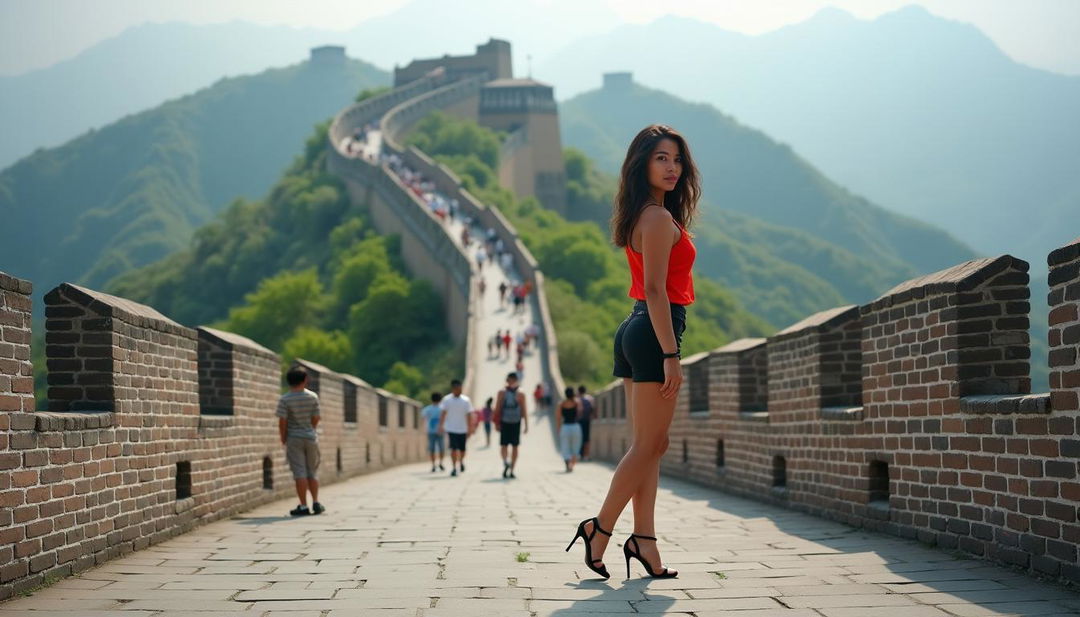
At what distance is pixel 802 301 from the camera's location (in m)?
136

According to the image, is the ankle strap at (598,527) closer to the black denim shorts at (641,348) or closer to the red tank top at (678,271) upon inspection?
the black denim shorts at (641,348)

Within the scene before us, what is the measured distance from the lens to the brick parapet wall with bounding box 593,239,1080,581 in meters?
5.15

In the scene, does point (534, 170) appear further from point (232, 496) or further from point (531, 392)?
point (232, 496)

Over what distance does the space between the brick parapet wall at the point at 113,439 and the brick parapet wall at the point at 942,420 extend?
4169 mm

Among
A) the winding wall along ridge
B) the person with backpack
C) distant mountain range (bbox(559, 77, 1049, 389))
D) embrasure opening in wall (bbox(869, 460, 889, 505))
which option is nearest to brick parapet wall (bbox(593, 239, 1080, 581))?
embrasure opening in wall (bbox(869, 460, 889, 505))

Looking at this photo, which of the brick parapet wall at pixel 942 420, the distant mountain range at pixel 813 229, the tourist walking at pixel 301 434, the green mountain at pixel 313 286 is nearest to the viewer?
the brick parapet wall at pixel 942 420

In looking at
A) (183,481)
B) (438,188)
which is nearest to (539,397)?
(183,481)

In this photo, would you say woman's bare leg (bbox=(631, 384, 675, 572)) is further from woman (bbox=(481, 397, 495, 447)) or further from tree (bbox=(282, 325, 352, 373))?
tree (bbox=(282, 325, 352, 373))

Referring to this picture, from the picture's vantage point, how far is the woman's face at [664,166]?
5465mm

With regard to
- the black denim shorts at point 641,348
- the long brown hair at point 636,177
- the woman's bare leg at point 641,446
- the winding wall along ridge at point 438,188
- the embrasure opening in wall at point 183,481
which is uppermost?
the winding wall along ridge at point 438,188

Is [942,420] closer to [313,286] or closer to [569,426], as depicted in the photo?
[569,426]

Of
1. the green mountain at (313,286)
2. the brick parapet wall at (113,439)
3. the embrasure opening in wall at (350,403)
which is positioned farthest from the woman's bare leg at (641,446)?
the green mountain at (313,286)

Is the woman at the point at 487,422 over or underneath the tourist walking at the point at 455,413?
underneath

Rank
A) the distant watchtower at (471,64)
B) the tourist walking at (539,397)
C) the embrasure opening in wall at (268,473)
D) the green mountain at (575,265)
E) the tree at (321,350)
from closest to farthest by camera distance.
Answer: the embrasure opening in wall at (268,473) < the tourist walking at (539,397) < the green mountain at (575,265) < the tree at (321,350) < the distant watchtower at (471,64)
